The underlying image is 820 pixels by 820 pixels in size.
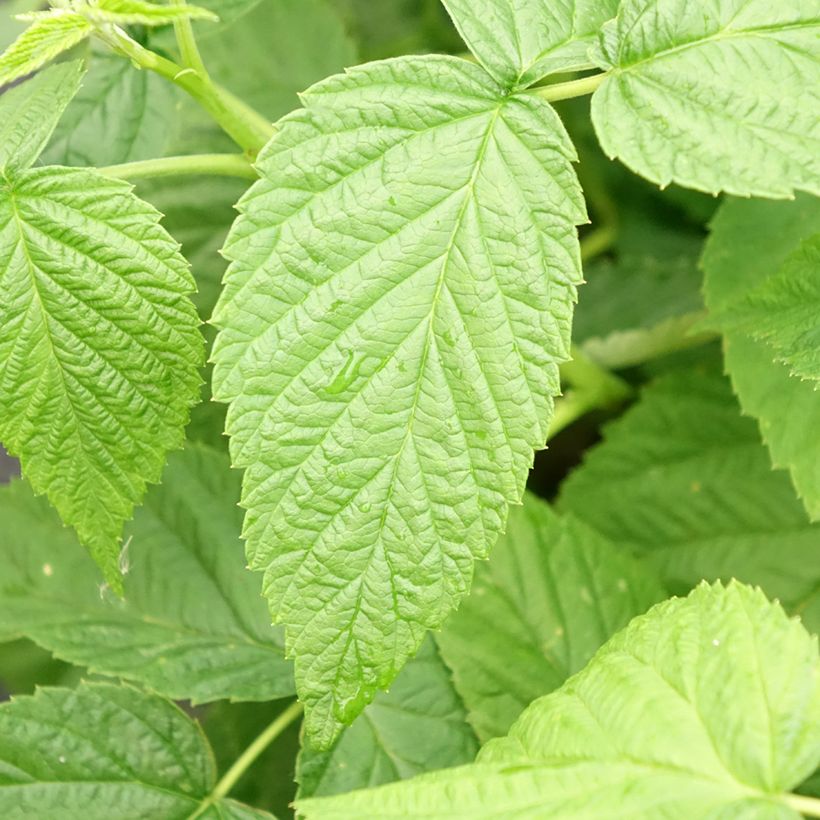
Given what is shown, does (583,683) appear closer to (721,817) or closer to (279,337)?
(721,817)

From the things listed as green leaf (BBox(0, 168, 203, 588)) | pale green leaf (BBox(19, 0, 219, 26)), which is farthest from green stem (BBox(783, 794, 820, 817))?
pale green leaf (BBox(19, 0, 219, 26))

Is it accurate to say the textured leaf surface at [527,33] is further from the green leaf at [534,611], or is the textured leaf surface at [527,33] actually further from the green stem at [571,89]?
the green leaf at [534,611]

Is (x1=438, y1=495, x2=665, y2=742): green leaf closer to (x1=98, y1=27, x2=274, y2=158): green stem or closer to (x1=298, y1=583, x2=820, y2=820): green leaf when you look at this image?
(x1=298, y1=583, x2=820, y2=820): green leaf

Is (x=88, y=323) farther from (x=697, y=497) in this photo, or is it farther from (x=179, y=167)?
(x=697, y=497)

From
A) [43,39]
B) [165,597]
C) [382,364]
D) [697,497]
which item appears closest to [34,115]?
[43,39]

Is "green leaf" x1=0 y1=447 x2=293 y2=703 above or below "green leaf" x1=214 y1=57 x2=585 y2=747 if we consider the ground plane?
below

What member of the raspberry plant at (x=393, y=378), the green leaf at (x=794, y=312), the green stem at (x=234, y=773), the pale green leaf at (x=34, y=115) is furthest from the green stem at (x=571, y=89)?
the green stem at (x=234, y=773)
